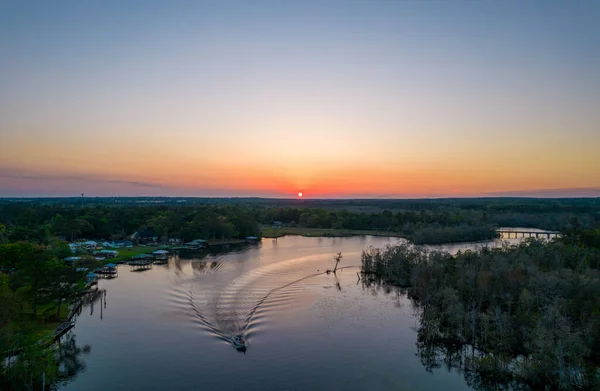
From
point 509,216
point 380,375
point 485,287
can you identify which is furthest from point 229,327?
point 509,216

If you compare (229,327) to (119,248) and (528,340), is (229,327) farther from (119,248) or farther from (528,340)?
(119,248)

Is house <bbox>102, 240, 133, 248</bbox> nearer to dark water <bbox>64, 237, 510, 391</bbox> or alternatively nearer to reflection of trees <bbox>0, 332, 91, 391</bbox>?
dark water <bbox>64, 237, 510, 391</bbox>

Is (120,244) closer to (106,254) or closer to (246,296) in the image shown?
(106,254)

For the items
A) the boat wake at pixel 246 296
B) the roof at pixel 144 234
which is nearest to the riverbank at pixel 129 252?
the roof at pixel 144 234

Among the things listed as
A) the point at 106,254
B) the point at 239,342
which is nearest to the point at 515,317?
the point at 239,342

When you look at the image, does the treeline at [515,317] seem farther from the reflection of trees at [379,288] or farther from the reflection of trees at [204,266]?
the reflection of trees at [204,266]

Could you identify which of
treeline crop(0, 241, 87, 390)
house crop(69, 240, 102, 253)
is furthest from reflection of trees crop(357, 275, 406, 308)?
house crop(69, 240, 102, 253)

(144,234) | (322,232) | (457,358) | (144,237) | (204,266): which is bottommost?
(457,358)
